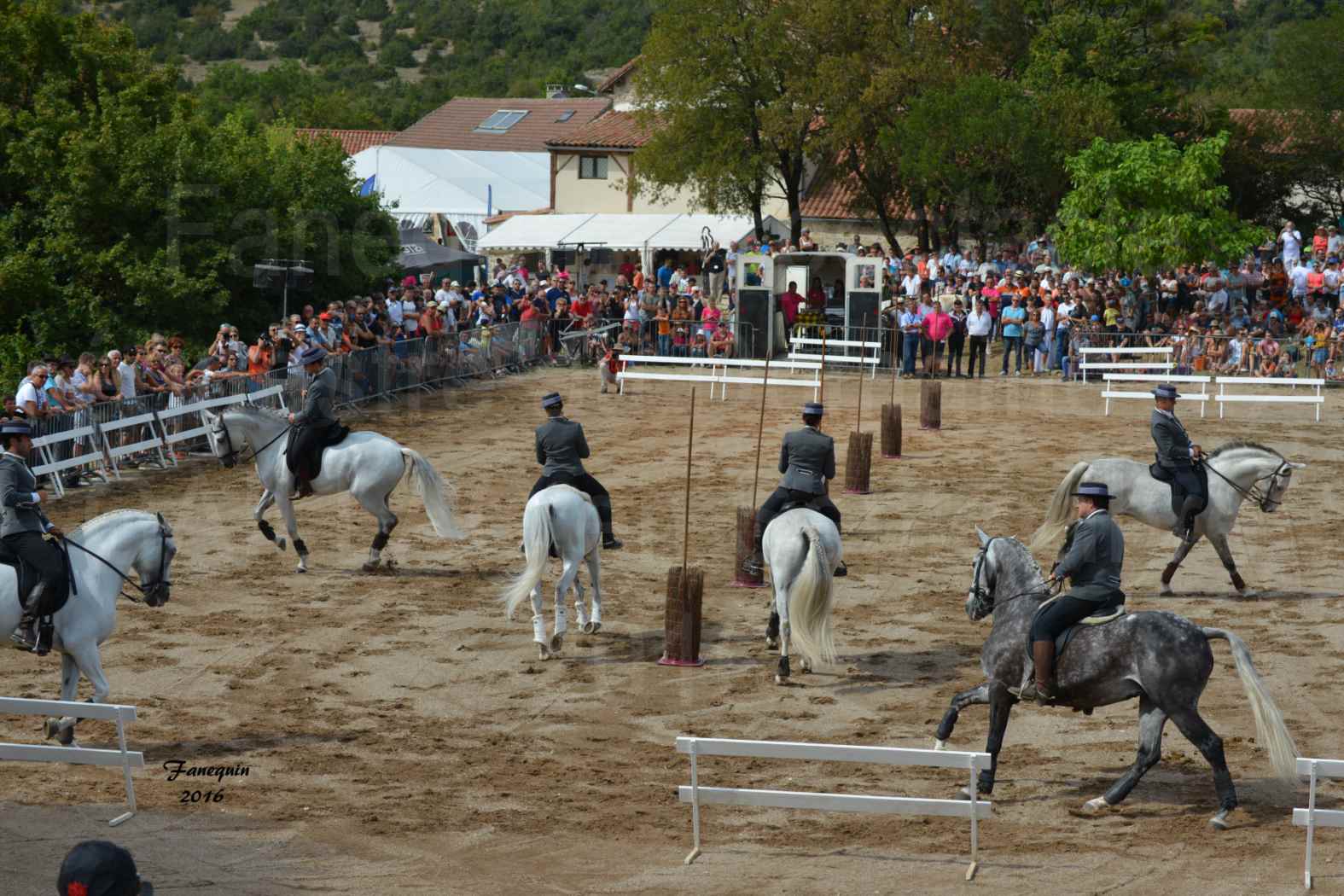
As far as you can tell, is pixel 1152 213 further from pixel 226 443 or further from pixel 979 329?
pixel 226 443

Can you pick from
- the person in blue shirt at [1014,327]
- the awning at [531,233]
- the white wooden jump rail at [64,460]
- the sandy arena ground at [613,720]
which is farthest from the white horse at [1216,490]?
the awning at [531,233]

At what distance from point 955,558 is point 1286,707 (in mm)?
6102

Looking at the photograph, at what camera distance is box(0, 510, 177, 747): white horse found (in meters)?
12.3

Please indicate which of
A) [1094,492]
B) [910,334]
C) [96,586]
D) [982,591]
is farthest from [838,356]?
[96,586]

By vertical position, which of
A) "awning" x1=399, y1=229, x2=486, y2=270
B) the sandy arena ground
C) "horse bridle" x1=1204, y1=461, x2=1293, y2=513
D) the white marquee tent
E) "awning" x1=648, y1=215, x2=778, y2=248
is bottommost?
the sandy arena ground

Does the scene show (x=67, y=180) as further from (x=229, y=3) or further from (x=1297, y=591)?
(x=229, y=3)

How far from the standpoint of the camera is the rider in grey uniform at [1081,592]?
37.4 feet

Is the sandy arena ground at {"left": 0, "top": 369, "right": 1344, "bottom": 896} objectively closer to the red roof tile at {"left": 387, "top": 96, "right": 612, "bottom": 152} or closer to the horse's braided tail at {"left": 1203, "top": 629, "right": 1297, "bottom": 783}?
the horse's braided tail at {"left": 1203, "top": 629, "right": 1297, "bottom": 783}

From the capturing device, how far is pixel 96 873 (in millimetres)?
5742

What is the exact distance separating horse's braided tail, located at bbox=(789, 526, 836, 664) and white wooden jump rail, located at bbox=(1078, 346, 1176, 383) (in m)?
20.0

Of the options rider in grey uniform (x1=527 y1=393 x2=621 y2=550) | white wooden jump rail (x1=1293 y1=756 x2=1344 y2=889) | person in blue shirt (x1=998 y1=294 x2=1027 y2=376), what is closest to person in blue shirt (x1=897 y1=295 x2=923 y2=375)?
person in blue shirt (x1=998 y1=294 x2=1027 y2=376)

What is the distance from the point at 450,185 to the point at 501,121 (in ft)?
46.8

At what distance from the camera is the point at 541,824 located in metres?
11.1

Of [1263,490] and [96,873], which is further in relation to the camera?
[1263,490]
